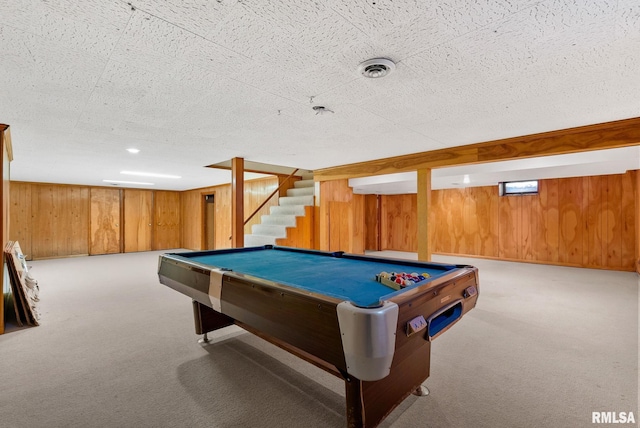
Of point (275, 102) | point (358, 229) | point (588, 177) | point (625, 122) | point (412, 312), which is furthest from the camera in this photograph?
point (358, 229)

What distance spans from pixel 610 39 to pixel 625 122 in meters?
1.85

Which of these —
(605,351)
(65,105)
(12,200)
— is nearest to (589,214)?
(605,351)

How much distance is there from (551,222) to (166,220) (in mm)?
10563

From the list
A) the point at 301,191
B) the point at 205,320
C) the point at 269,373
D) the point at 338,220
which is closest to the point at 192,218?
the point at 301,191

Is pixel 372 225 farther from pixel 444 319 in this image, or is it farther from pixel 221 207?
pixel 444 319

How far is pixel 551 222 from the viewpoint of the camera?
6.46m

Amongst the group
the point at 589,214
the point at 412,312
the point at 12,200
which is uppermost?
the point at 12,200

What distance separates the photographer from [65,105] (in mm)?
2289

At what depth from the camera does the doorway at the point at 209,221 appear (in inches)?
350

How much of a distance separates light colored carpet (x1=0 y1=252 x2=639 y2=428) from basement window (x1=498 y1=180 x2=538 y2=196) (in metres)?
3.56

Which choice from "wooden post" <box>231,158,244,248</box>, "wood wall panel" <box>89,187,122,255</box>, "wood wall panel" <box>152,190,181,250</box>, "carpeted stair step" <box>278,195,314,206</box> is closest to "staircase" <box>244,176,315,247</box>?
"carpeted stair step" <box>278,195,314,206</box>

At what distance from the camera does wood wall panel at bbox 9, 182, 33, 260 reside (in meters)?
7.02

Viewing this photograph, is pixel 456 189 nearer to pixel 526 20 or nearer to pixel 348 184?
pixel 348 184

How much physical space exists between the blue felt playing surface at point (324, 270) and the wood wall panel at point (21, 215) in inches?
286
